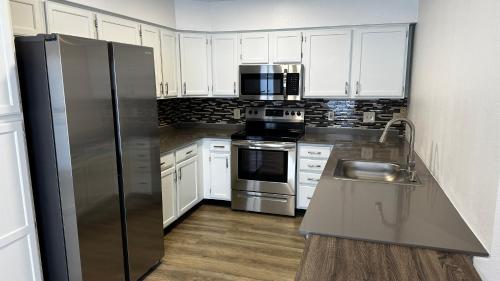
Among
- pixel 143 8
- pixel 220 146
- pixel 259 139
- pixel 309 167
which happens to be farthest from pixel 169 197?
pixel 143 8

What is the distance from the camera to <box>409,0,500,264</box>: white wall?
1.11m

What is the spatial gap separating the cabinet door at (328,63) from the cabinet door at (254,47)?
47 cm

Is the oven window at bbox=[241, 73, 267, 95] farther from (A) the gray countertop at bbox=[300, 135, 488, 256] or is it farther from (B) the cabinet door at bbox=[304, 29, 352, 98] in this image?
(A) the gray countertop at bbox=[300, 135, 488, 256]

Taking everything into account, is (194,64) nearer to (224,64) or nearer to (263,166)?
(224,64)

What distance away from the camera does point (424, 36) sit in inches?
106

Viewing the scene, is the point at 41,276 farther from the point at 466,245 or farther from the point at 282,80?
the point at 282,80

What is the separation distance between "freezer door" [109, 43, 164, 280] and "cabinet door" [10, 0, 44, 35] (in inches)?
20.5

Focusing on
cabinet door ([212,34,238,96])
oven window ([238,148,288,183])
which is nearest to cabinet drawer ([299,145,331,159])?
oven window ([238,148,288,183])

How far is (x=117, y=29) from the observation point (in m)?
2.83

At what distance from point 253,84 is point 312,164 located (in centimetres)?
115

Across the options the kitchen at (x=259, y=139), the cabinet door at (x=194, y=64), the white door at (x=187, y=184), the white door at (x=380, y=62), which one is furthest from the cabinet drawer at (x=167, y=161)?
the white door at (x=380, y=62)

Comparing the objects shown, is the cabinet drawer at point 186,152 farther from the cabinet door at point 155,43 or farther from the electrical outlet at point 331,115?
the electrical outlet at point 331,115

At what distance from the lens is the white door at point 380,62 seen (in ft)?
11.0

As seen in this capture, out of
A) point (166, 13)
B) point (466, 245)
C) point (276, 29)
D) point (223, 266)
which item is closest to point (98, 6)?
point (166, 13)
